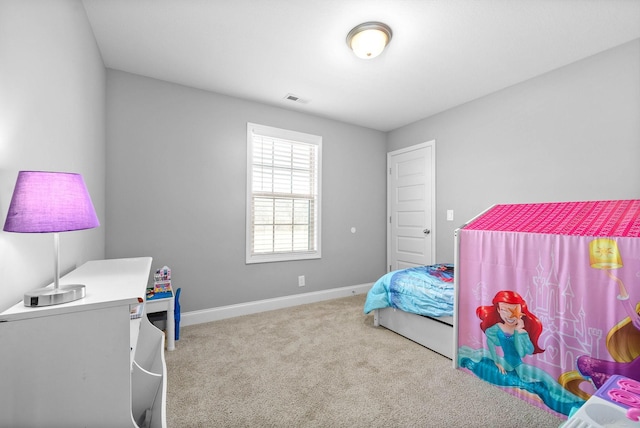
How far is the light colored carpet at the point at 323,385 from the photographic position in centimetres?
155

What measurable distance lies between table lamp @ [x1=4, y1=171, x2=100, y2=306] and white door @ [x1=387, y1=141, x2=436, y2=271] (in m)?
3.63

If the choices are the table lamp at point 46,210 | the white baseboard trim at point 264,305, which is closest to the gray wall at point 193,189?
the white baseboard trim at point 264,305

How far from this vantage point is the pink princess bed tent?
55.2 inches

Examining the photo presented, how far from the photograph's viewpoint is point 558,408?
157 cm

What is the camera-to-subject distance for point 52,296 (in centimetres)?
93

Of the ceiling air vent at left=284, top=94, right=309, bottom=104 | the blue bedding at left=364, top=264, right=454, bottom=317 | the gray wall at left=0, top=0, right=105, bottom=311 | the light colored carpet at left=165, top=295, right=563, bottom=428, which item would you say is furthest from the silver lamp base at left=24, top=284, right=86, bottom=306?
the ceiling air vent at left=284, top=94, right=309, bottom=104

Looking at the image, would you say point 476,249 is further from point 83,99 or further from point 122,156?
point 122,156

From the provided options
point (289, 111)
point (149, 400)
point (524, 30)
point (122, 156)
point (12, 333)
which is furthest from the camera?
point (289, 111)

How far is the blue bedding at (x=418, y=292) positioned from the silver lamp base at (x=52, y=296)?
221 centimetres

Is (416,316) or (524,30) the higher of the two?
(524,30)

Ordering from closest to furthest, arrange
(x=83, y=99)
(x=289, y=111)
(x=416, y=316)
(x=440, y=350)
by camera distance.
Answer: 1. (x=83, y=99)
2. (x=440, y=350)
3. (x=416, y=316)
4. (x=289, y=111)

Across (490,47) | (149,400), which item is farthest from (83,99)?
(490,47)

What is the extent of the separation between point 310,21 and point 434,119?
94.0 inches

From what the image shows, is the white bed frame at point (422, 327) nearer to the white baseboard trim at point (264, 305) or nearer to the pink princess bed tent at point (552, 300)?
the pink princess bed tent at point (552, 300)
